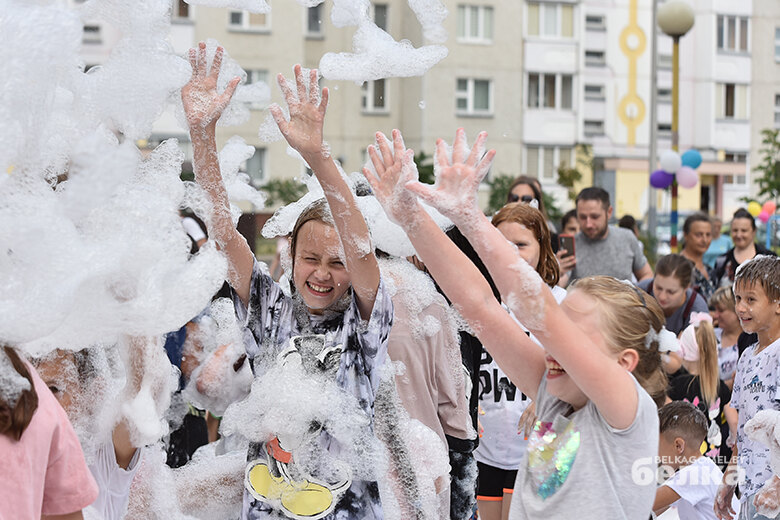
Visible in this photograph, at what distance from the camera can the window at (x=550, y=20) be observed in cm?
2884

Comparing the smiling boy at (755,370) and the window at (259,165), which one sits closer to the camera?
the smiling boy at (755,370)

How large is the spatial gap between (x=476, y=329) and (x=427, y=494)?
2.89 ft

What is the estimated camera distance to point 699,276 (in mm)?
6953

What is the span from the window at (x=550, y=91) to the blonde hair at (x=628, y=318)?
2729 centimetres

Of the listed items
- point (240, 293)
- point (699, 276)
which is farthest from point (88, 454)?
point (699, 276)

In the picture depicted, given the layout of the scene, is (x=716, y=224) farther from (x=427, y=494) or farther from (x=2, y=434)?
(x=2, y=434)

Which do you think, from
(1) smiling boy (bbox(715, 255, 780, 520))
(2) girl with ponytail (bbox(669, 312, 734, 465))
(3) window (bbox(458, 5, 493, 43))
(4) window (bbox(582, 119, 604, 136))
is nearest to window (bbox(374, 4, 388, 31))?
(3) window (bbox(458, 5, 493, 43))

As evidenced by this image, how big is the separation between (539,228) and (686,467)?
111 centimetres

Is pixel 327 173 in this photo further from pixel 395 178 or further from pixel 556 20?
pixel 556 20

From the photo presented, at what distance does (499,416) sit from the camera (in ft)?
12.8

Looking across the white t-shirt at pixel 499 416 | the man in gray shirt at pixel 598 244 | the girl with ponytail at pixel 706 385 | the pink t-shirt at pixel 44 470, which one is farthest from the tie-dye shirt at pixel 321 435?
the man in gray shirt at pixel 598 244

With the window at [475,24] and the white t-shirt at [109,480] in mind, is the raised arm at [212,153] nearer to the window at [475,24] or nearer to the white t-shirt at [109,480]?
the white t-shirt at [109,480]

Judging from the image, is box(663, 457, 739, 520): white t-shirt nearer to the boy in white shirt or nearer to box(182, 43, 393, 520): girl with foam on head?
the boy in white shirt

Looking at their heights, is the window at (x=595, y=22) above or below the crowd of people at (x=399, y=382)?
above
